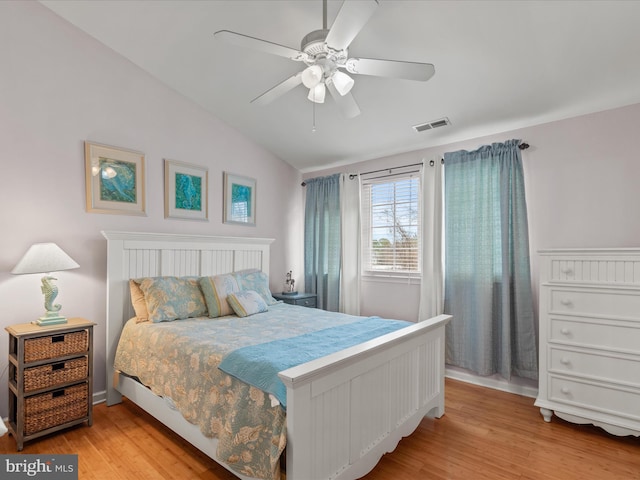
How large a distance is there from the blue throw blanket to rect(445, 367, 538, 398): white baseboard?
1467 mm

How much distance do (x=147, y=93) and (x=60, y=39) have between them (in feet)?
2.36

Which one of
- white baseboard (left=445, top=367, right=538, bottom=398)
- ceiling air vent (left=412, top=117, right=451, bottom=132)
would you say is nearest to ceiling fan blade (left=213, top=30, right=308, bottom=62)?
ceiling air vent (left=412, top=117, right=451, bottom=132)

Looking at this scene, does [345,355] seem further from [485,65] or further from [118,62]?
[118,62]

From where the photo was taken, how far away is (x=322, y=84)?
2.21m

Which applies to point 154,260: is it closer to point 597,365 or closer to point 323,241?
point 323,241

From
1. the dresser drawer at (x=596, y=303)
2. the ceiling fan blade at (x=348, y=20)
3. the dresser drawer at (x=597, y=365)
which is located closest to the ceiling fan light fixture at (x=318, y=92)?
the ceiling fan blade at (x=348, y=20)

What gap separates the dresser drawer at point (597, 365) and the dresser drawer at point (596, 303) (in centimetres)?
28

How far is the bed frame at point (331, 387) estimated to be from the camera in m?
1.61

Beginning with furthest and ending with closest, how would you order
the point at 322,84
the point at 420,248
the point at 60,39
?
the point at 420,248 → the point at 60,39 → the point at 322,84

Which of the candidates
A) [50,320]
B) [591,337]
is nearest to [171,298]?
[50,320]

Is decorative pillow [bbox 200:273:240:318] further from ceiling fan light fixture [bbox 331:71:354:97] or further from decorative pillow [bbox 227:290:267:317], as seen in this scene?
ceiling fan light fixture [bbox 331:71:354:97]

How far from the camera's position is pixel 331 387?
5.67 ft

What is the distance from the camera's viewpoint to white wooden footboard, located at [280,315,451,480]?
1.57 metres

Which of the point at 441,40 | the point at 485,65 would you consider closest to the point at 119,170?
the point at 441,40
